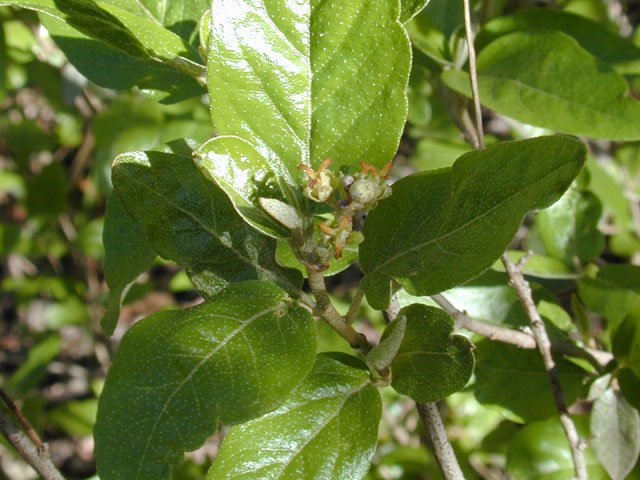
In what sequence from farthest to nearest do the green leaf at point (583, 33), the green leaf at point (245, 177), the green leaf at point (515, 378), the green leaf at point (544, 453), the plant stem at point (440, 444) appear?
1. the green leaf at point (583, 33)
2. the green leaf at point (544, 453)
3. the green leaf at point (515, 378)
4. the plant stem at point (440, 444)
5. the green leaf at point (245, 177)

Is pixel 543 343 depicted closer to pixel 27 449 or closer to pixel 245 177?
pixel 245 177

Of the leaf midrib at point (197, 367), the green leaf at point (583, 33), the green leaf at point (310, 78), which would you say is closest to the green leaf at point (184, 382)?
the leaf midrib at point (197, 367)

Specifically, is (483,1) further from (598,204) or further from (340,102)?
(340,102)

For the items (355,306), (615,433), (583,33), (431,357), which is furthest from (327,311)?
(583,33)

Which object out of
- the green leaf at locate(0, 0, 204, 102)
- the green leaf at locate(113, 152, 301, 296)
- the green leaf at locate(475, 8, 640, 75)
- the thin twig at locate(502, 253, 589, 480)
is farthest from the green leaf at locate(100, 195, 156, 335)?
the green leaf at locate(475, 8, 640, 75)

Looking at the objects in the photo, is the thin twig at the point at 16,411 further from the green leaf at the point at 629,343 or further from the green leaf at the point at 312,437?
the green leaf at the point at 629,343

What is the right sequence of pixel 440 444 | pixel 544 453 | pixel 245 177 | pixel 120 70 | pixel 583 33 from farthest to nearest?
pixel 583 33, pixel 544 453, pixel 120 70, pixel 440 444, pixel 245 177

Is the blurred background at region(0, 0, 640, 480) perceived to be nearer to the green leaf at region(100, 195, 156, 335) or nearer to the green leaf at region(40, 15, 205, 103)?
Answer: the green leaf at region(40, 15, 205, 103)
